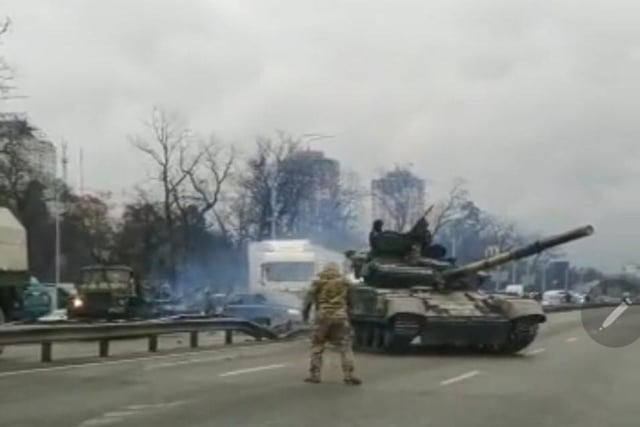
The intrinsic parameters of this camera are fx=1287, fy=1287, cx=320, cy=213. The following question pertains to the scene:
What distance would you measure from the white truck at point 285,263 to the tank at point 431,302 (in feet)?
43.1

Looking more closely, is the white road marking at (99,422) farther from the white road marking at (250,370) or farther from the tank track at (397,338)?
the tank track at (397,338)

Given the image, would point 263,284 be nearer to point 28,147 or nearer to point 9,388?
point 9,388

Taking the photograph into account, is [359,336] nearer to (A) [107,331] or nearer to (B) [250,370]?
(A) [107,331]

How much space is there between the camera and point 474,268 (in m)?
26.4

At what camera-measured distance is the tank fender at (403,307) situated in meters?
23.8

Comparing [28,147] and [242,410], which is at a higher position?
[28,147]

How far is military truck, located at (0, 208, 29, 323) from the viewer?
78.1 feet

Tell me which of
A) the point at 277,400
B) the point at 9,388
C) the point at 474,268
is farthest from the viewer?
the point at 474,268

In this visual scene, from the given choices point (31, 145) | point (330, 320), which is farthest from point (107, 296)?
point (31, 145)

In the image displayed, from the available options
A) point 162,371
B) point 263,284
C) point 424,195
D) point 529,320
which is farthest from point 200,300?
point 162,371

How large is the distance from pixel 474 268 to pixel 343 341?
30.0 ft

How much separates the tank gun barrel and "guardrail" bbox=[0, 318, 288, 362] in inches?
203

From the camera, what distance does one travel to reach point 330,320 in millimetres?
17812

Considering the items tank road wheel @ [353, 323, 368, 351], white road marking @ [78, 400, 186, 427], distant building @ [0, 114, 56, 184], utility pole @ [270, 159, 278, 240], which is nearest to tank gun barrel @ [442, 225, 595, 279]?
tank road wheel @ [353, 323, 368, 351]
